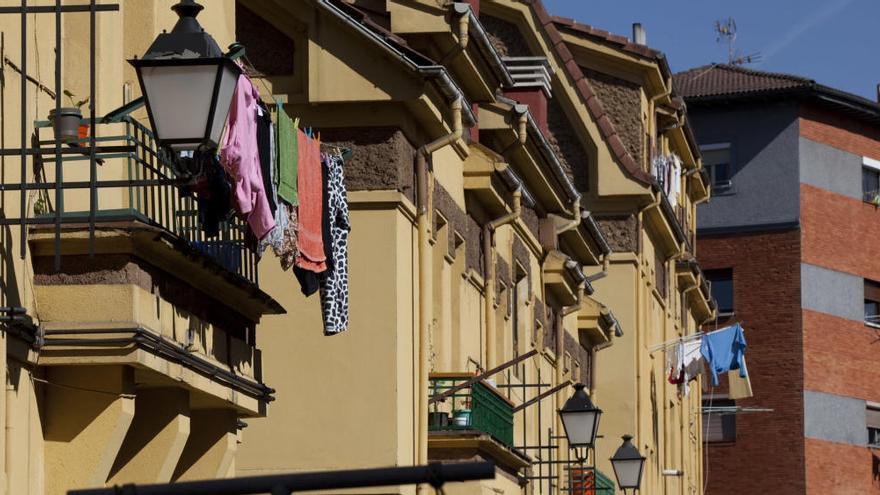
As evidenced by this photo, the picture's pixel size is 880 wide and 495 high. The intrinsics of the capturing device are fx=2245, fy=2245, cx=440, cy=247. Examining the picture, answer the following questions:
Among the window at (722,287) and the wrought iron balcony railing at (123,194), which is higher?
the window at (722,287)

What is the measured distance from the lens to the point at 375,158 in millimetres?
21891

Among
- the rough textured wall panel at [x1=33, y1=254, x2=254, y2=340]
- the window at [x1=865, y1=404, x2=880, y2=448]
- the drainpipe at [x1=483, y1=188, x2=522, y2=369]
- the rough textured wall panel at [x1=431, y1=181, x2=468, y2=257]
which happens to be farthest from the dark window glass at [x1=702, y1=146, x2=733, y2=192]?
the rough textured wall panel at [x1=33, y1=254, x2=254, y2=340]

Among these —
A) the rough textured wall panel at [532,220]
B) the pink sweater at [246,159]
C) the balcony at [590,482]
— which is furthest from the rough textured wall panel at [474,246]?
the pink sweater at [246,159]

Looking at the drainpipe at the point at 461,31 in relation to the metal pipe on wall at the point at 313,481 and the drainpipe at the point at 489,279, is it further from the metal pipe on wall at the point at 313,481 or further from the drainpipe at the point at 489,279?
the metal pipe on wall at the point at 313,481

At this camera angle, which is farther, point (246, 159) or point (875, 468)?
point (875, 468)

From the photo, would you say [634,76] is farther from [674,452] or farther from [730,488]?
[730,488]

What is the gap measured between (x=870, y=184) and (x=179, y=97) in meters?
57.2

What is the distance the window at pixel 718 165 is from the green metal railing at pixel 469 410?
41.0 meters

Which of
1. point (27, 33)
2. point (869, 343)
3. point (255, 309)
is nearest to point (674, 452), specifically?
point (869, 343)

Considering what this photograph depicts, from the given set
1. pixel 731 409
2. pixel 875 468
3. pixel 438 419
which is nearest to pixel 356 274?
pixel 438 419

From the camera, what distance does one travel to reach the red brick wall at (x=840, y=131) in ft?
211

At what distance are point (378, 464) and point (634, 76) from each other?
921 inches

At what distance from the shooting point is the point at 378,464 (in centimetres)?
2112

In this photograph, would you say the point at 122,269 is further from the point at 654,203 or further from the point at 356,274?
the point at 654,203
